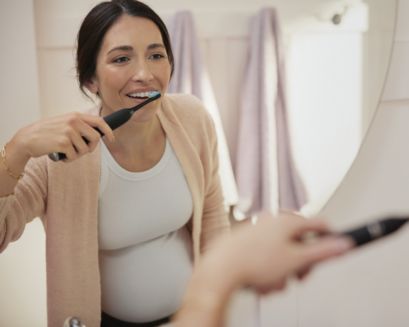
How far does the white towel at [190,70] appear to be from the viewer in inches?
29.0

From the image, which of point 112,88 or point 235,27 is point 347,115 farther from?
point 112,88

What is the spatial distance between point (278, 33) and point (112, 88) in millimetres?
278

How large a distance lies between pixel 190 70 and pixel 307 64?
0.65ft

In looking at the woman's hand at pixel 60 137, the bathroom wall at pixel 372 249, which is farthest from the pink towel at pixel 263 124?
the woman's hand at pixel 60 137

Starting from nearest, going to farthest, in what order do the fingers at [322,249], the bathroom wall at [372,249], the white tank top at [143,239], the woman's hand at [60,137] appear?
the fingers at [322,249] < the woman's hand at [60,137] < the white tank top at [143,239] < the bathroom wall at [372,249]

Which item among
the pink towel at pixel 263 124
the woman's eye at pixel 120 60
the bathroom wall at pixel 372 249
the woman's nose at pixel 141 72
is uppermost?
the woman's eye at pixel 120 60

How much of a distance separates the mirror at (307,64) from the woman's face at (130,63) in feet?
0.22

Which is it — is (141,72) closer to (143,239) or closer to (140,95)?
(140,95)


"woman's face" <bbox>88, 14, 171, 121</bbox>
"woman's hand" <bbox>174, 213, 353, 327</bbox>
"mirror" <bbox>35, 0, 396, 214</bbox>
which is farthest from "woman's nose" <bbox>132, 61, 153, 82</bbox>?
"woman's hand" <bbox>174, 213, 353, 327</bbox>

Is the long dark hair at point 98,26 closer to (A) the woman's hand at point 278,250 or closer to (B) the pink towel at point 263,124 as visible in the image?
(B) the pink towel at point 263,124

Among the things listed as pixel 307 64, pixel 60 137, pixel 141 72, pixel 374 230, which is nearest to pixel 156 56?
pixel 141 72

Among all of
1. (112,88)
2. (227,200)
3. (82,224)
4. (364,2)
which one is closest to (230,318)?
(227,200)

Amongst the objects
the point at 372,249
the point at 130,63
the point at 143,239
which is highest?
the point at 130,63

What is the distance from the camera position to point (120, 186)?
2.35 ft
